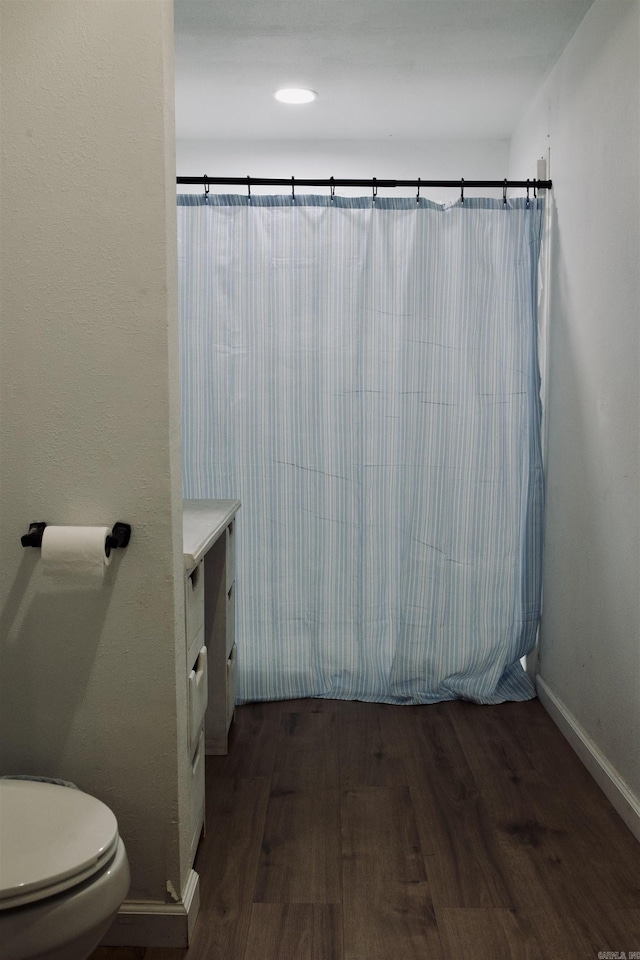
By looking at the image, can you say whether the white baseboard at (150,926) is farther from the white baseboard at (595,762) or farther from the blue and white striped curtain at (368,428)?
the blue and white striped curtain at (368,428)

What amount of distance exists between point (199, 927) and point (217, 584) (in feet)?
3.59

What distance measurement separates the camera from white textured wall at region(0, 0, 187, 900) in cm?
159

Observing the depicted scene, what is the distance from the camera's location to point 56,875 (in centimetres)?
128

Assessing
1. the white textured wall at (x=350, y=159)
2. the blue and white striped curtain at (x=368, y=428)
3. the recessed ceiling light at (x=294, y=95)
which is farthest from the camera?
the white textured wall at (x=350, y=159)

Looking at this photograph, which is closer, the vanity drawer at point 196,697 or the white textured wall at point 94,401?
the white textured wall at point 94,401

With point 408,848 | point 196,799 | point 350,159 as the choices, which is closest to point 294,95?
point 350,159

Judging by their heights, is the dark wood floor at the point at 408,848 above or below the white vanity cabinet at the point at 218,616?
below

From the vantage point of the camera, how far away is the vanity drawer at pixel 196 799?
198 centimetres

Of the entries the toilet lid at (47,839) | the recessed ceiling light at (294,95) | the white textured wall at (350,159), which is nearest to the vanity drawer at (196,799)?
the toilet lid at (47,839)

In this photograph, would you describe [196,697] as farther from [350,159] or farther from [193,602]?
[350,159]

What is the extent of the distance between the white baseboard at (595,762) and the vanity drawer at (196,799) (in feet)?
3.87

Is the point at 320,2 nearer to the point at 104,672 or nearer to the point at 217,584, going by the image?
the point at 217,584

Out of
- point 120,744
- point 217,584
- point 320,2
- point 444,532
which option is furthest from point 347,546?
point 320,2

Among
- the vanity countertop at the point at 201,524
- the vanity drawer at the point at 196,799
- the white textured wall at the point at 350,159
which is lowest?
the vanity drawer at the point at 196,799
